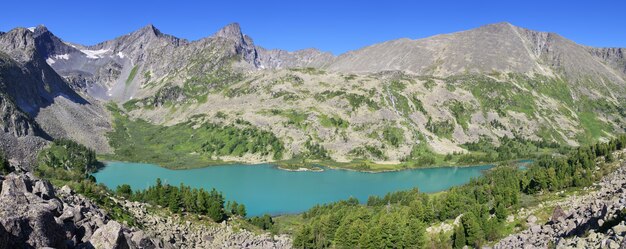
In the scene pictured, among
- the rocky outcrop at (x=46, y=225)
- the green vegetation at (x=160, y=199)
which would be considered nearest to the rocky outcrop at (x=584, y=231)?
the rocky outcrop at (x=46, y=225)

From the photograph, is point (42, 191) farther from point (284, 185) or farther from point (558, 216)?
point (284, 185)

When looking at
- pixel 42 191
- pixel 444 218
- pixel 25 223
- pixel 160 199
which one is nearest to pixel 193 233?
pixel 160 199

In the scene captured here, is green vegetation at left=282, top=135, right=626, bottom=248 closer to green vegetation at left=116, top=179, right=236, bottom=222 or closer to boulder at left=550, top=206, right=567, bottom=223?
boulder at left=550, top=206, right=567, bottom=223

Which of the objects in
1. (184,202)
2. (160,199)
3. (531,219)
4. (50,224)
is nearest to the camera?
(50,224)

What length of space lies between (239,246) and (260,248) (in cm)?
389

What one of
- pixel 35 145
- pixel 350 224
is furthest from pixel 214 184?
pixel 350 224

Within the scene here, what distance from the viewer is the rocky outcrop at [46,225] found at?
29.4m

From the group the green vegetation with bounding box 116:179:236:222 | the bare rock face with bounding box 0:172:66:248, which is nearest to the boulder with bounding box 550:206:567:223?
the green vegetation with bounding box 116:179:236:222

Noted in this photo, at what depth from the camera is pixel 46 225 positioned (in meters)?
31.9

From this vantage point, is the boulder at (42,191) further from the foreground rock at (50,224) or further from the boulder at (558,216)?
the boulder at (558,216)

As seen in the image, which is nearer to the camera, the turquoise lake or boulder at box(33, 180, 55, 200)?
boulder at box(33, 180, 55, 200)

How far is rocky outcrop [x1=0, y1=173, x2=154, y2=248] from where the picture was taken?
29.4 metres

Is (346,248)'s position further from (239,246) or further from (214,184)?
(214,184)

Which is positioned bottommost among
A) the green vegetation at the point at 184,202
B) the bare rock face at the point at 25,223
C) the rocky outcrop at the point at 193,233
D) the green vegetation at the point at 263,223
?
the green vegetation at the point at 263,223
